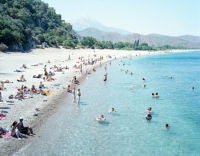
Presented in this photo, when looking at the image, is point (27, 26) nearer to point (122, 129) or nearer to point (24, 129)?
point (122, 129)

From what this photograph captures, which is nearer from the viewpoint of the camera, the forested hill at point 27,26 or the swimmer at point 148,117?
the swimmer at point 148,117

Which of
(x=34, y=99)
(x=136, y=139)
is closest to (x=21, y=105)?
(x=34, y=99)

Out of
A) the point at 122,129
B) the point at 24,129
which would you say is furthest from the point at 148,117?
the point at 24,129

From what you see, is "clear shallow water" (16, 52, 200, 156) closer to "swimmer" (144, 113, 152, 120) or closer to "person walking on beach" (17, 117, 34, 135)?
"swimmer" (144, 113, 152, 120)

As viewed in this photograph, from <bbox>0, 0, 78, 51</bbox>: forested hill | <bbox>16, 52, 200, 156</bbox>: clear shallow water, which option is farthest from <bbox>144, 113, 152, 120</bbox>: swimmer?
<bbox>0, 0, 78, 51</bbox>: forested hill

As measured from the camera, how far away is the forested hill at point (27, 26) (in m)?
85.5

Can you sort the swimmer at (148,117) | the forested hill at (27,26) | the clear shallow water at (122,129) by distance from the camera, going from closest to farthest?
1. the clear shallow water at (122,129)
2. the swimmer at (148,117)
3. the forested hill at (27,26)

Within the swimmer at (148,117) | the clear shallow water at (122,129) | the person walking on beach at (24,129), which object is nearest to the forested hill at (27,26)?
the clear shallow water at (122,129)

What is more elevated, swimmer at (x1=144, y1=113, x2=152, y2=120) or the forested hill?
the forested hill

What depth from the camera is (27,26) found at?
118875 mm

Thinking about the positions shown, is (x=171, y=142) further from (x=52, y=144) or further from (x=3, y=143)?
(x=3, y=143)

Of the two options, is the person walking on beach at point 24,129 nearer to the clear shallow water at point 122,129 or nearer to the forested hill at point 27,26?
the clear shallow water at point 122,129

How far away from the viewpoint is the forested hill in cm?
8551

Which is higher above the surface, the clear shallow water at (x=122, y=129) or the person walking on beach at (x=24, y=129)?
the person walking on beach at (x=24, y=129)
